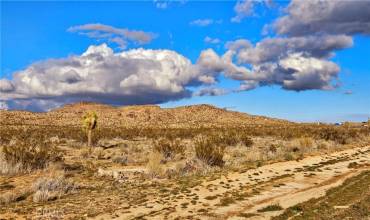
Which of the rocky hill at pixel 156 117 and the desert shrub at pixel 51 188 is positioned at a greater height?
the rocky hill at pixel 156 117

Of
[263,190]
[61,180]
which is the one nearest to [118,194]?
[61,180]

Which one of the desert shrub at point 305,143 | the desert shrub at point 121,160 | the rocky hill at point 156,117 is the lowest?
the desert shrub at point 121,160

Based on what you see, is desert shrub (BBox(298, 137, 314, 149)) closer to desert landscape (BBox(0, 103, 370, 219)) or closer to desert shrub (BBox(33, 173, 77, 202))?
desert landscape (BBox(0, 103, 370, 219))

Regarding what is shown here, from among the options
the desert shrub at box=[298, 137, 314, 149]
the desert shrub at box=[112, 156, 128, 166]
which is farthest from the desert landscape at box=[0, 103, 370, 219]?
the desert shrub at box=[298, 137, 314, 149]

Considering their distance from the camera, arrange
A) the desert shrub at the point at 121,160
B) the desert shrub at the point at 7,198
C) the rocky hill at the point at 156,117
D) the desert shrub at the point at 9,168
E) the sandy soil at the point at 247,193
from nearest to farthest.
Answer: the sandy soil at the point at 247,193
the desert shrub at the point at 7,198
the desert shrub at the point at 9,168
the desert shrub at the point at 121,160
the rocky hill at the point at 156,117

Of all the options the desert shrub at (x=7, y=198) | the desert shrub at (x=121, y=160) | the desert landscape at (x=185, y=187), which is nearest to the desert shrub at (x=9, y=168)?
the desert landscape at (x=185, y=187)

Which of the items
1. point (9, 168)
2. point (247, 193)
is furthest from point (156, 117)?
point (247, 193)

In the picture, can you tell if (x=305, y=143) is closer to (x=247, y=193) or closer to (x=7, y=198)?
(x=247, y=193)

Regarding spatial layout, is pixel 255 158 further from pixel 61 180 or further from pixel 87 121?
pixel 87 121

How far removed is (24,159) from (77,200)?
811 centimetres

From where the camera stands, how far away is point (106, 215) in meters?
13.1

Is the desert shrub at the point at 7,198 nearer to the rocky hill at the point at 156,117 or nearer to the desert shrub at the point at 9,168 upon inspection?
the desert shrub at the point at 9,168

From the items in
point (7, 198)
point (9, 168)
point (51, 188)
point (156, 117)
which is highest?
point (156, 117)

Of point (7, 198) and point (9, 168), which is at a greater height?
point (9, 168)
